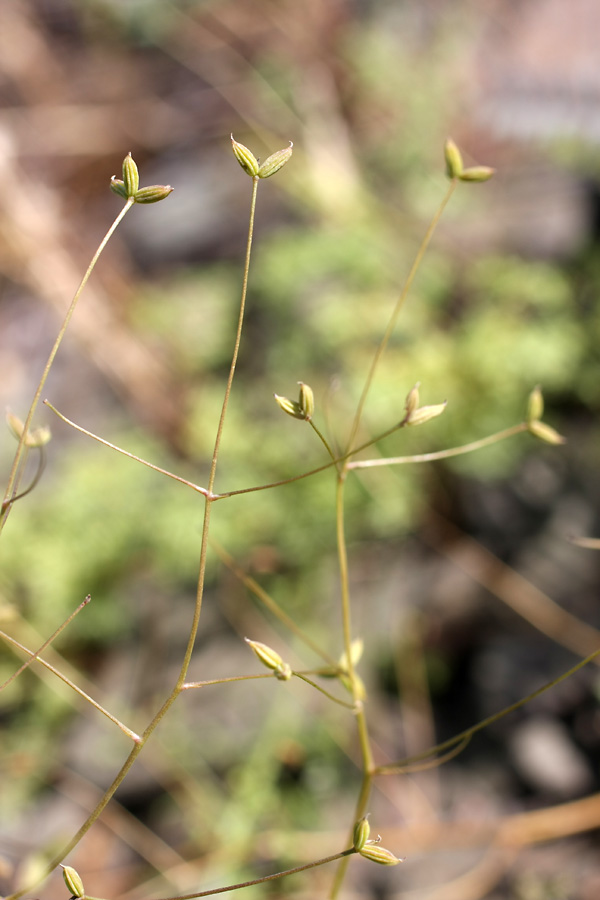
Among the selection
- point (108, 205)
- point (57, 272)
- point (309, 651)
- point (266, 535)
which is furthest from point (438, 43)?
point (309, 651)

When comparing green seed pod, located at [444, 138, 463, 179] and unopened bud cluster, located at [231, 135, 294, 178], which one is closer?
unopened bud cluster, located at [231, 135, 294, 178]

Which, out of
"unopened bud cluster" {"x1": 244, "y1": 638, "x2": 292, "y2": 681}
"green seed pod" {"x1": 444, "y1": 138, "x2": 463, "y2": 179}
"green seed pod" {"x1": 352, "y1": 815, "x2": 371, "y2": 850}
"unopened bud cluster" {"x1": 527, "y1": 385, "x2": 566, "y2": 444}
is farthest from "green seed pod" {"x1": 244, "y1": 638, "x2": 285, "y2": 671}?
"green seed pod" {"x1": 444, "y1": 138, "x2": 463, "y2": 179}

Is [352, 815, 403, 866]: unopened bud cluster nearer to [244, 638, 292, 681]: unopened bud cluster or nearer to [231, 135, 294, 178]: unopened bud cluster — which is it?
[244, 638, 292, 681]: unopened bud cluster

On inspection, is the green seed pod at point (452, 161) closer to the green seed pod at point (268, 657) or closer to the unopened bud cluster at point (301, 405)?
the unopened bud cluster at point (301, 405)

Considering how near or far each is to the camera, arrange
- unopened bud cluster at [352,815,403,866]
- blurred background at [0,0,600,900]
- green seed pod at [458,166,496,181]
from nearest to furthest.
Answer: unopened bud cluster at [352,815,403,866]
green seed pod at [458,166,496,181]
blurred background at [0,0,600,900]

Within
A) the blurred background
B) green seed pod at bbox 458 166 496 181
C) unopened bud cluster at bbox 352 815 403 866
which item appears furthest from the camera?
the blurred background

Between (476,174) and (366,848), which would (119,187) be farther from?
(366,848)

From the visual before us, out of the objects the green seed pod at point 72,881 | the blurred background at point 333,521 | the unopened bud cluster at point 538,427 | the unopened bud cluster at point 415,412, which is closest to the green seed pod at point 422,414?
the unopened bud cluster at point 415,412
